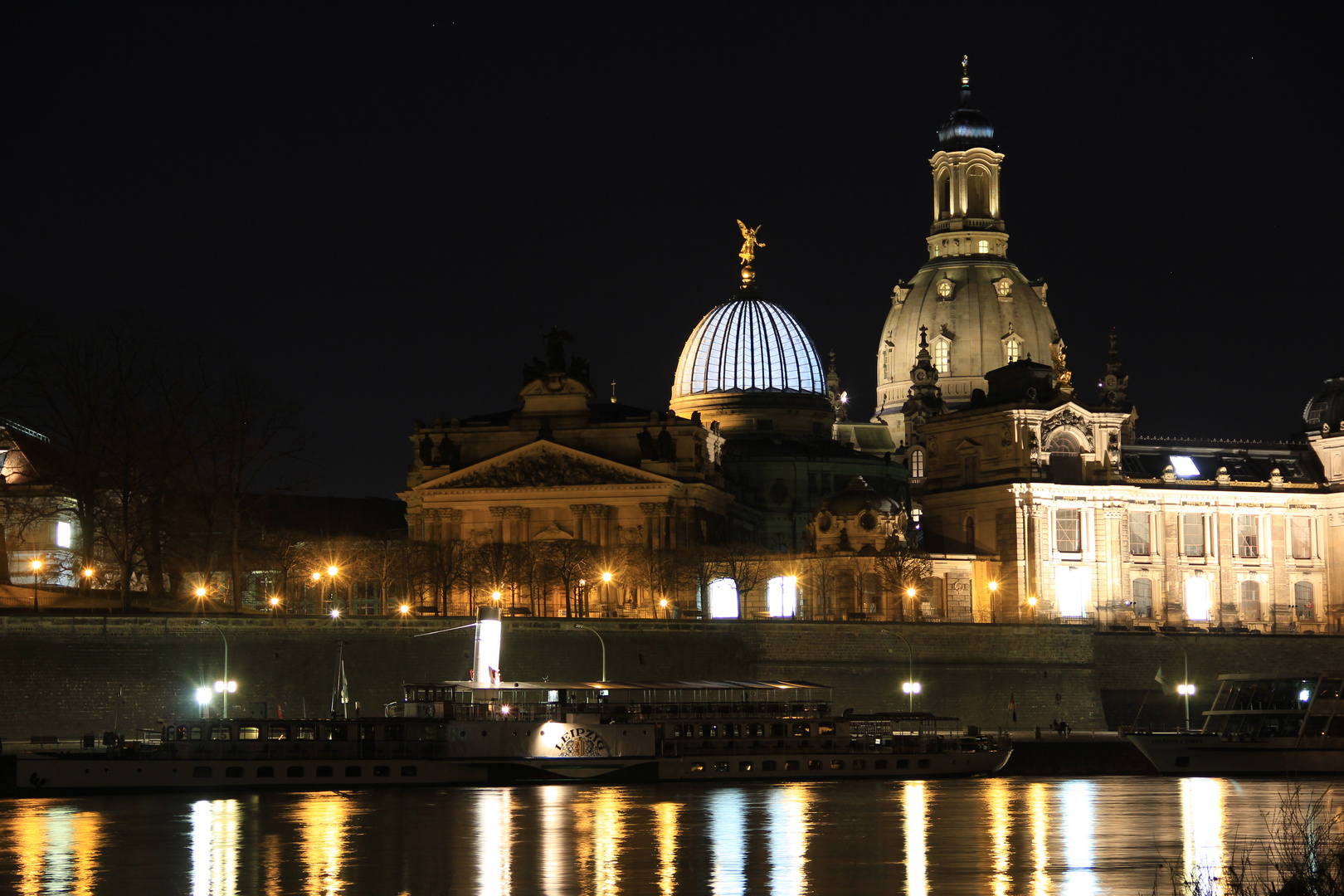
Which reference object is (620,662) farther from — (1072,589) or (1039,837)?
(1039,837)

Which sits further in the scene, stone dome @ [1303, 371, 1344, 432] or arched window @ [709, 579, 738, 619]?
→ stone dome @ [1303, 371, 1344, 432]

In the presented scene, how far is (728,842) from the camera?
5819cm

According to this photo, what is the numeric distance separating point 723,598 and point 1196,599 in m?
28.0

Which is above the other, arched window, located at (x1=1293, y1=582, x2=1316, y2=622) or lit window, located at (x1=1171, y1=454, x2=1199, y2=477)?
lit window, located at (x1=1171, y1=454, x2=1199, y2=477)

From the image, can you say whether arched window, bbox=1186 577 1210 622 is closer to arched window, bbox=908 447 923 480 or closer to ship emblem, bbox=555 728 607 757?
arched window, bbox=908 447 923 480

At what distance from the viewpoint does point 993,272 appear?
538 ft

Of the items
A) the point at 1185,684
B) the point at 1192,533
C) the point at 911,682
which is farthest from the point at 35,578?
the point at 1192,533

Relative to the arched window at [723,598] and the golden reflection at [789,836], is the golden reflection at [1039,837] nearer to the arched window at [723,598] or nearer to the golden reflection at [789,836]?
the golden reflection at [789,836]

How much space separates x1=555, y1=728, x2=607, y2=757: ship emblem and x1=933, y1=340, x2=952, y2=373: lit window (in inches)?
3444

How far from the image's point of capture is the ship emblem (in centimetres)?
7938

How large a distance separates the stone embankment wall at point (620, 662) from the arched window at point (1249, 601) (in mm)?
12496

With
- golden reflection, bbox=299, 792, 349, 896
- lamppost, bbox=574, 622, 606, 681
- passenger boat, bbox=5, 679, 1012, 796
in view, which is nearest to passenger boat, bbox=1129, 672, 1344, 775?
passenger boat, bbox=5, 679, 1012, 796

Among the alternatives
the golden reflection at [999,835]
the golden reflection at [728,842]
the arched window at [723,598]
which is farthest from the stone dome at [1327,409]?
the golden reflection at [728,842]

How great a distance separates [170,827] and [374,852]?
909cm
